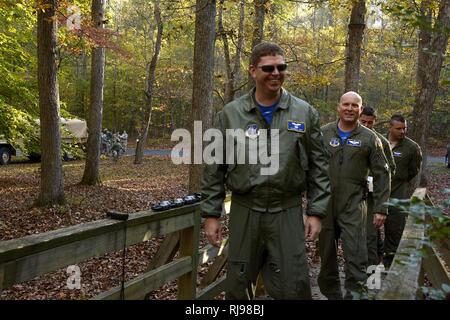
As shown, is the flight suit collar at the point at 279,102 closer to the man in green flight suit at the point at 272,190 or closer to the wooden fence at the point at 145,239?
the man in green flight suit at the point at 272,190

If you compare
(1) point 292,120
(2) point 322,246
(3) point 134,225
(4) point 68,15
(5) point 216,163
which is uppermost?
(4) point 68,15

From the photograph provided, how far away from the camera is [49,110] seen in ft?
35.4

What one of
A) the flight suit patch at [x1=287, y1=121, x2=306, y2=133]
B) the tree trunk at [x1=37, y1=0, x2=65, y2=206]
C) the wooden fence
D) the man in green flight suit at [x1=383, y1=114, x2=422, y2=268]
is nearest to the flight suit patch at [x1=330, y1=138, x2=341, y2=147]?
the wooden fence

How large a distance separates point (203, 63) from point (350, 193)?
4930 mm

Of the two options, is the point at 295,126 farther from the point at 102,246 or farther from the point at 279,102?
the point at 102,246

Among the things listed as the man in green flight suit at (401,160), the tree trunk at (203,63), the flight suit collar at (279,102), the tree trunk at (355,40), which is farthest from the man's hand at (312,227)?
the tree trunk at (355,40)

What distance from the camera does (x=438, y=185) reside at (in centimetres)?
1875

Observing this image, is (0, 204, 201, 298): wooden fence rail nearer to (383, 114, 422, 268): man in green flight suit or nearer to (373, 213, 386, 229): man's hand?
(373, 213, 386, 229): man's hand

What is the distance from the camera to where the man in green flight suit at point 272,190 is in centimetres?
328

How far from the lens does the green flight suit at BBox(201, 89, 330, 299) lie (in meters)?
3.28

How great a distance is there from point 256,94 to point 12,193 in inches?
504

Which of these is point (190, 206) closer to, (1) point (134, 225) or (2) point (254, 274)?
(1) point (134, 225)

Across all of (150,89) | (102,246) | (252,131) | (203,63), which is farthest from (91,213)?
(150,89)
